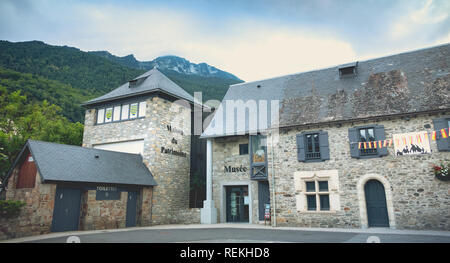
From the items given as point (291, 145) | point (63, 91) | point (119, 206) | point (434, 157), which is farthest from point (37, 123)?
point (434, 157)

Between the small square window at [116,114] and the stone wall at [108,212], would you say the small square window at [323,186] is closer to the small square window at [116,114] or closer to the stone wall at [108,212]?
the stone wall at [108,212]

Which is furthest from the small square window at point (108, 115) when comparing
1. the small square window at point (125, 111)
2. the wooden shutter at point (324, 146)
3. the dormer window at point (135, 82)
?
the wooden shutter at point (324, 146)

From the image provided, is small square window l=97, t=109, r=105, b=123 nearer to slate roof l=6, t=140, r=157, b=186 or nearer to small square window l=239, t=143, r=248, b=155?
slate roof l=6, t=140, r=157, b=186

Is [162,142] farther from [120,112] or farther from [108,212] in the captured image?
[108,212]

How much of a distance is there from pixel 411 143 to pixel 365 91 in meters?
3.54

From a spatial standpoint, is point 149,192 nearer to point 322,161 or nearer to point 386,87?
point 322,161

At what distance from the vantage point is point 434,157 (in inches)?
496

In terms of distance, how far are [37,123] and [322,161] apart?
23.6 metres

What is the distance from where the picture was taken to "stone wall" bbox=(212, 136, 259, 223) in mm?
18422

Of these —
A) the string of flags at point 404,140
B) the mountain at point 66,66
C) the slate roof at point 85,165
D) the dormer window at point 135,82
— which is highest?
the mountain at point 66,66

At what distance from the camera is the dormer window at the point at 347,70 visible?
16783 millimetres

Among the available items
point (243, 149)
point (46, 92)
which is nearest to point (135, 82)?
point (243, 149)

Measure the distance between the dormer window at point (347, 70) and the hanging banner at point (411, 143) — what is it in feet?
15.9

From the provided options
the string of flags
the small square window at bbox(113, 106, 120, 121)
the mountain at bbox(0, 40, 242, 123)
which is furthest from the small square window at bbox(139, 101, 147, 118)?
the mountain at bbox(0, 40, 242, 123)
